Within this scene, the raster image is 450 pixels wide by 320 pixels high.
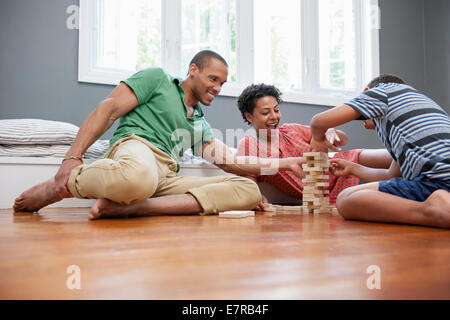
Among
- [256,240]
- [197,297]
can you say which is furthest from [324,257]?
[197,297]

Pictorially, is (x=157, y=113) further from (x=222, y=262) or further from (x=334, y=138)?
(x=222, y=262)

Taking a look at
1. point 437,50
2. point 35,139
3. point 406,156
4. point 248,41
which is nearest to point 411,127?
point 406,156

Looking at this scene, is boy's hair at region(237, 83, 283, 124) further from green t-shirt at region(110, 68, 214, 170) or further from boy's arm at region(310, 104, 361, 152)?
boy's arm at region(310, 104, 361, 152)

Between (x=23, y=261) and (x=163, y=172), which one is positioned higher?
(x=163, y=172)

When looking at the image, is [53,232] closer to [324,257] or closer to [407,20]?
[324,257]

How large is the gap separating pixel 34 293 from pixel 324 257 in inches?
19.1

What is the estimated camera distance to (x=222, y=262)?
0.70 meters

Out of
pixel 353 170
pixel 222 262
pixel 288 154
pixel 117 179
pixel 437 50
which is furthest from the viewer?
pixel 437 50

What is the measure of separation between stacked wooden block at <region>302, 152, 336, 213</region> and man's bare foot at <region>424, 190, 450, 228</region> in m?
0.60

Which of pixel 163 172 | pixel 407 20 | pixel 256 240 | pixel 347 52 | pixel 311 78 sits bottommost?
pixel 256 240

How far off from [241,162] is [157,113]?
49cm

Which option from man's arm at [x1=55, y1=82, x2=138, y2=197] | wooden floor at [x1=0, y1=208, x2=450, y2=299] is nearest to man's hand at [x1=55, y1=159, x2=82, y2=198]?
man's arm at [x1=55, y1=82, x2=138, y2=197]

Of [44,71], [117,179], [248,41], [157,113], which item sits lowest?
[117,179]

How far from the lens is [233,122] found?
329cm
